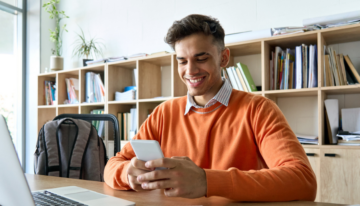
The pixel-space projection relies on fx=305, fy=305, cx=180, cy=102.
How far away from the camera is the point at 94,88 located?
3.21 meters

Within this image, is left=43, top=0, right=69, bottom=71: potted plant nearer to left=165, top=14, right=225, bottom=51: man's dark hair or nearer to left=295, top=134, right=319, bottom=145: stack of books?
left=165, top=14, right=225, bottom=51: man's dark hair

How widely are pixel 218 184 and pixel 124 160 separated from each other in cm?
55

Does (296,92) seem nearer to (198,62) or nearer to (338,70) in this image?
(338,70)

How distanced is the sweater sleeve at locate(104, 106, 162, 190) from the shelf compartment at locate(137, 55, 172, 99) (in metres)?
1.36

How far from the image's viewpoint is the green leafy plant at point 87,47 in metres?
3.44

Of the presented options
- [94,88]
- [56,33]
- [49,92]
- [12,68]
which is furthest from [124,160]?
[12,68]

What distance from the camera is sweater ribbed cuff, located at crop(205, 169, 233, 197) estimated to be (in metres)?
0.85

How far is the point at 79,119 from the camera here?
5.65 ft

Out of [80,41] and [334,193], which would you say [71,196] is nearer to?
[334,193]

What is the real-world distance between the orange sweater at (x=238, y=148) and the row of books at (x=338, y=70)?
3.38 ft

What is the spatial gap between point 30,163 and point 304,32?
347 centimetres

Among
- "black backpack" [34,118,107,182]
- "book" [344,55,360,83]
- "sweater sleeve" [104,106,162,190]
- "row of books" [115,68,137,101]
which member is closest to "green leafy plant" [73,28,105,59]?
"row of books" [115,68,137,101]

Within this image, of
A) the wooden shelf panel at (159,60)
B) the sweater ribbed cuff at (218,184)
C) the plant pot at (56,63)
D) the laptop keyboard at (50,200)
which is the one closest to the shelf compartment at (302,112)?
the wooden shelf panel at (159,60)

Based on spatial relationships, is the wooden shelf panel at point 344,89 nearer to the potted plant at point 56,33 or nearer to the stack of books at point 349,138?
the stack of books at point 349,138
